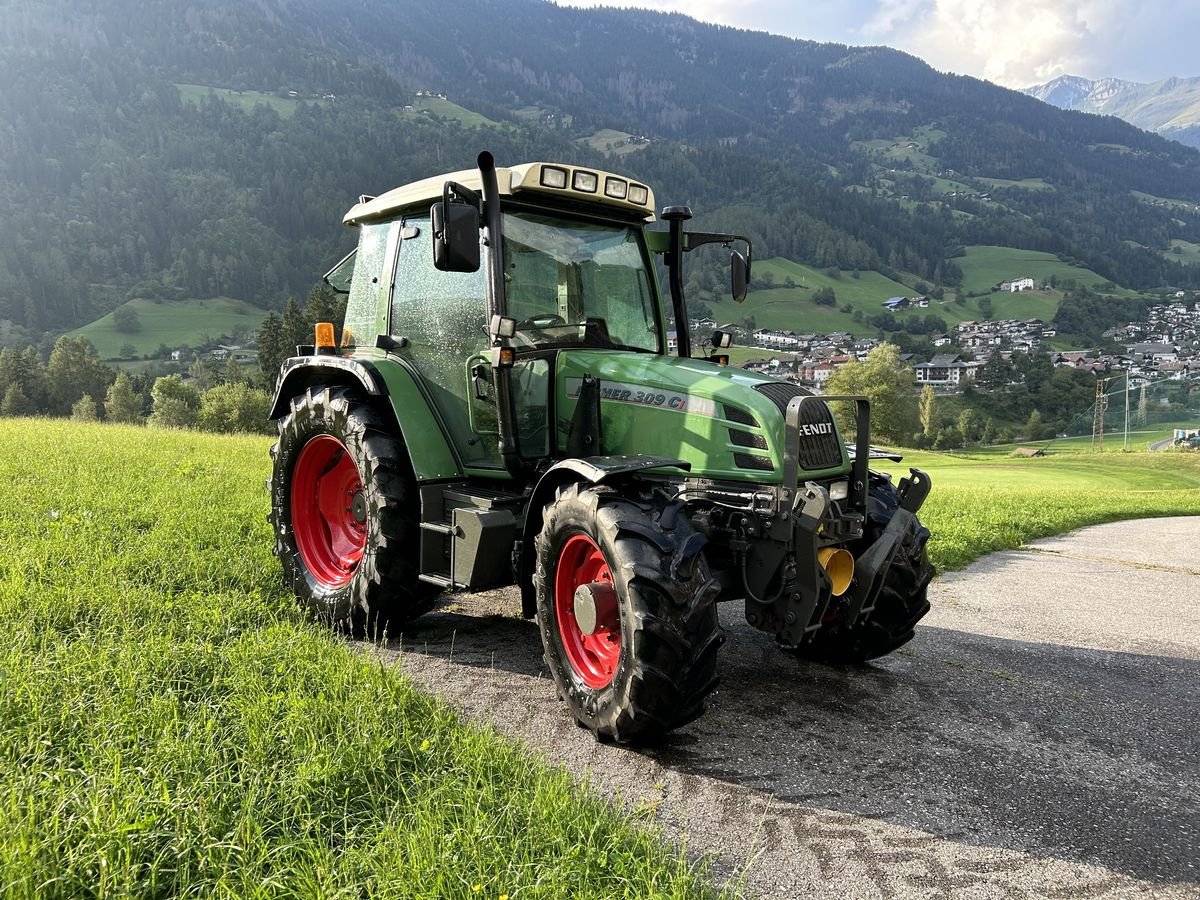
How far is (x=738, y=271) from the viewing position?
5.36 m

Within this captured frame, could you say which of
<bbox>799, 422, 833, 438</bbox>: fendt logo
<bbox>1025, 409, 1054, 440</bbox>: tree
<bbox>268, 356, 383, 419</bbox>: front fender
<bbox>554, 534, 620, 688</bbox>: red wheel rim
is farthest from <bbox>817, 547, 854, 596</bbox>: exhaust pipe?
<bbox>1025, 409, 1054, 440</bbox>: tree

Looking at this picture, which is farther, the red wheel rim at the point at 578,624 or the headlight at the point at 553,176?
the headlight at the point at 553,176

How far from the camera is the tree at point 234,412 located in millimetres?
39375

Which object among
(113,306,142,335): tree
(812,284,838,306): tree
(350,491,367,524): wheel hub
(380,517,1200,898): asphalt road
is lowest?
(380,517,1200,898): asphalt road

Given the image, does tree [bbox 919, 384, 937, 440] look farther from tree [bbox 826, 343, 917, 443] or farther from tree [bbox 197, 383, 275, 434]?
tree [bbox 197, 383, 275, 434]

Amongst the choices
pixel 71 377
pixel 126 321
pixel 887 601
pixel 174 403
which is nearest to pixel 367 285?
pixel 887 601

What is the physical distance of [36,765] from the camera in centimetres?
278

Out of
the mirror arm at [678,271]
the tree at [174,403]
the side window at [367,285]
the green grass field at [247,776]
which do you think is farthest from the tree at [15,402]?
the mirror arm at [678,271]

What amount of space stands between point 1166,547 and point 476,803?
10799 millimetres

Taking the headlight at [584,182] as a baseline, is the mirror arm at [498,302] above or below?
below

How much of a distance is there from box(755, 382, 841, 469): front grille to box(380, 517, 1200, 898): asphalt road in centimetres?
128

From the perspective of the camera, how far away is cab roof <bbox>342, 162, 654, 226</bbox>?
442 cm

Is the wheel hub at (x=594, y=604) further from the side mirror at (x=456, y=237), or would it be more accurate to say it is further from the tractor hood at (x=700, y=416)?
the side mirror at (x=456, y=237)

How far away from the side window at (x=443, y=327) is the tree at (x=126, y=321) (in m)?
118
